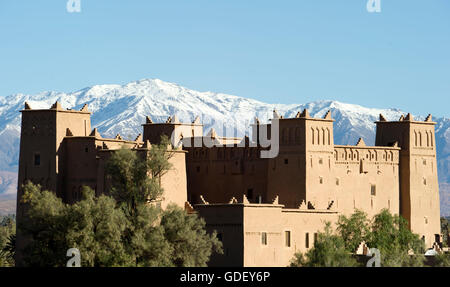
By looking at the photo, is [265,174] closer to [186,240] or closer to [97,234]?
[186,240]

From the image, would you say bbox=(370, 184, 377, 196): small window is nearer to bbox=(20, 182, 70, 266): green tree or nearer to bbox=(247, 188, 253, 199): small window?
bbox=(247, 188, 253, 199): small window

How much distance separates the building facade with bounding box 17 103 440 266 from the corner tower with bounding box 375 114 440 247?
74 mm

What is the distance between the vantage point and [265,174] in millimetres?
86625

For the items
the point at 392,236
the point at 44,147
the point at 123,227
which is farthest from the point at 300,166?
the point at 44,147

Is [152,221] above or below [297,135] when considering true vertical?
below

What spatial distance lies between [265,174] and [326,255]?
16091 millimetres

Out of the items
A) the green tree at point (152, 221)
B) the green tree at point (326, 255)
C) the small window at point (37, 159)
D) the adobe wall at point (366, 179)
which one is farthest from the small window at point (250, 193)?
the small window at point (37, 159)

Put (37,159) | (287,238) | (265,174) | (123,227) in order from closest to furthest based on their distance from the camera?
(123,227), (287,238), (37,159), (265,174)

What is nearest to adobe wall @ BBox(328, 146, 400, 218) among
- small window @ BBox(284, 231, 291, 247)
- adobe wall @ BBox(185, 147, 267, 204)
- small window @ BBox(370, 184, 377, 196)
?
small window @ BBox(370, 184, 377, 196)

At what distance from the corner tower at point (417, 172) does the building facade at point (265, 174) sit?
74 millimetres
